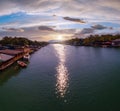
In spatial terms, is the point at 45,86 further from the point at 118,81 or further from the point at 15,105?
the point at 118,81

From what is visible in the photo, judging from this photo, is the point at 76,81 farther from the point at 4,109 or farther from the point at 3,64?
the point at 3,64

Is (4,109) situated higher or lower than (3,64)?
lower

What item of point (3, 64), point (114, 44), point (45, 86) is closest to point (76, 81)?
point (45, 86)

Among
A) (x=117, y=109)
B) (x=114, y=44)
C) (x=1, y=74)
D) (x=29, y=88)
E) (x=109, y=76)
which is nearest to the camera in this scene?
(x=117, y=109)

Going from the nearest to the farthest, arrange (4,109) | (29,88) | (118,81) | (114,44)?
(4,109), (29,88), (118,81), (114,44)

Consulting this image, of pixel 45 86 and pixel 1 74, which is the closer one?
pixel 45 86

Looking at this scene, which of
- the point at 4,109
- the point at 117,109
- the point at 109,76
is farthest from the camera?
the point at 109,76

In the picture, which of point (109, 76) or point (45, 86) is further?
point (109, 76)

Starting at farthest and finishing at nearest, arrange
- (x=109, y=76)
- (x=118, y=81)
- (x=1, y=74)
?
(x=1, y=74), (x=109, y=76), (x=118, y=81)

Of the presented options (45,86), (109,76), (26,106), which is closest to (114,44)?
(109,76)
